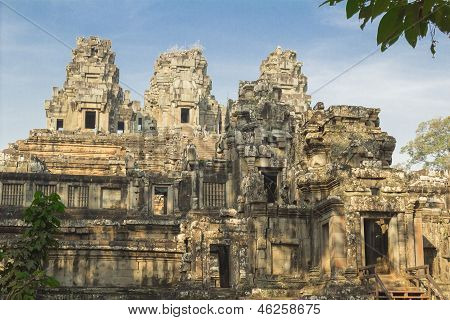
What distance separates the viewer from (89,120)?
59.1 meters

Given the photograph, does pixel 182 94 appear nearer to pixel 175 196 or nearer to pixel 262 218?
pixel 175 196

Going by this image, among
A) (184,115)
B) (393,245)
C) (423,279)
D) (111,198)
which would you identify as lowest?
(423,279)

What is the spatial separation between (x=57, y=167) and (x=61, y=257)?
17.6 m

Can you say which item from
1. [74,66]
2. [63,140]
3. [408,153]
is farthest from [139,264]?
[74,66]

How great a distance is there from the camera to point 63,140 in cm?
4506

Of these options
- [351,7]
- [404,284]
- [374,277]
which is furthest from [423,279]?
[351,7]

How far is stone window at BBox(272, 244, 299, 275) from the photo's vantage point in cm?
2259

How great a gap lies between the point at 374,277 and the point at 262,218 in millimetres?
4417

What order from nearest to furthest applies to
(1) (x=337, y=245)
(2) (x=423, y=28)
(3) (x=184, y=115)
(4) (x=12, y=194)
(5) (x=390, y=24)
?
(5) (x=390, y=24) → (2) (x=423, y=28) → (1) (x=337, y=245) → (4) (x=12, y=194) → (3) (x=184, y=115)

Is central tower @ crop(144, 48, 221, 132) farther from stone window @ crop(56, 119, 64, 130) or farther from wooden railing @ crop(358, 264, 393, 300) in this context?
wooden railing @ crop(358, 264, 393, 300)

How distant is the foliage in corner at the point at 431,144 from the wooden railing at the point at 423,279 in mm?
26866

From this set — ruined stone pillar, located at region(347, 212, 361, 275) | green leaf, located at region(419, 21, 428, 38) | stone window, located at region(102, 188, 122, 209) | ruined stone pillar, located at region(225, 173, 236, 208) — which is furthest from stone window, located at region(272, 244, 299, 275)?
green leaf, located at region(419, 21, 428, 38)

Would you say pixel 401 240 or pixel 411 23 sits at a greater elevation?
pixel 411 23

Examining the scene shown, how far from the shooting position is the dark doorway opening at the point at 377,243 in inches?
834
